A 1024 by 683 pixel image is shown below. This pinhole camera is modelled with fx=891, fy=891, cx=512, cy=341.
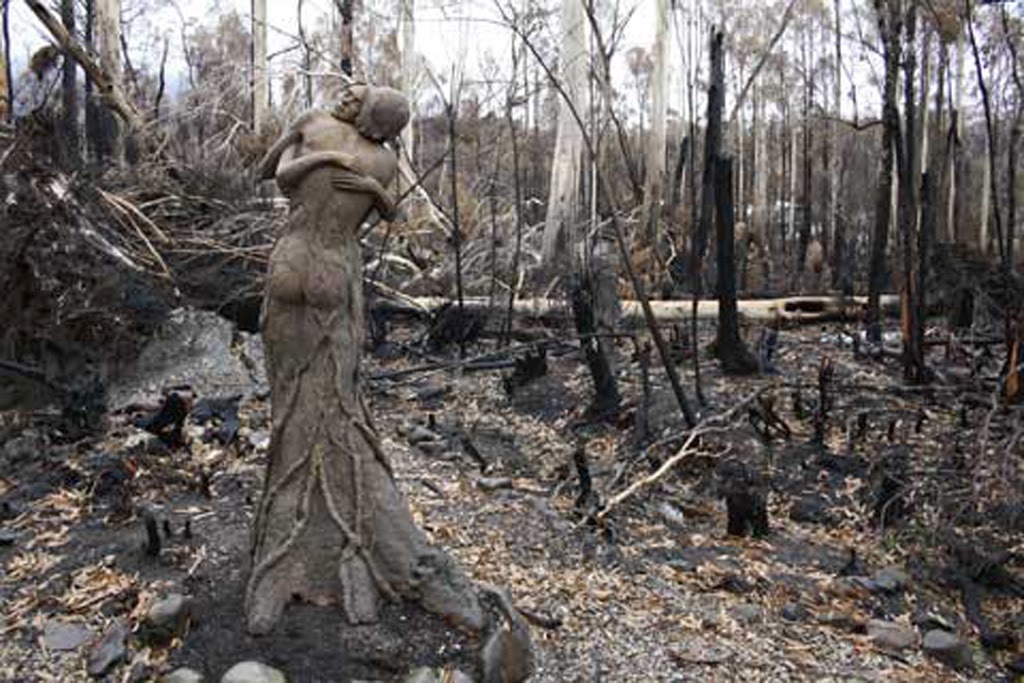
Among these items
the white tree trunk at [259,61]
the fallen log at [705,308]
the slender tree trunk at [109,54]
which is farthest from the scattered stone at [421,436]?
the white tree trunk at [259,61]

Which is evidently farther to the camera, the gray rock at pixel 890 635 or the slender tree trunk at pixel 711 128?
the slender tree trunk at pixel 711 128

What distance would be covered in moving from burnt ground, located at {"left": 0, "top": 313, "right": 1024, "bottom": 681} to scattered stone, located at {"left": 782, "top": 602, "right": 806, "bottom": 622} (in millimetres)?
18

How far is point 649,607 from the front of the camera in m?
4.32

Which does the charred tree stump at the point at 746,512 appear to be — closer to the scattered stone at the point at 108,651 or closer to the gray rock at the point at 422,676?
the gray rock at the point at 422,676

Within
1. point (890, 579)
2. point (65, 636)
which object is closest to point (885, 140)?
point (890, 579)

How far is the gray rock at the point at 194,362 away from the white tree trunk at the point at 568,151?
475 cm

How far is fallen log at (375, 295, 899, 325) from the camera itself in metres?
10.4

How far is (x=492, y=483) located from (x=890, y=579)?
238cm

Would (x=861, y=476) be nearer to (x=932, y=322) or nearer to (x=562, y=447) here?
(x=562, y=447)

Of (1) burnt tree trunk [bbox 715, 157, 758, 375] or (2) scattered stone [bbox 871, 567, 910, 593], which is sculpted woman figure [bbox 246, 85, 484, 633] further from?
(1) burnt tree trunk [bbox 715, 157, 758, 375]

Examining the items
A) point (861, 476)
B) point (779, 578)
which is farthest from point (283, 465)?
point (861, 476)

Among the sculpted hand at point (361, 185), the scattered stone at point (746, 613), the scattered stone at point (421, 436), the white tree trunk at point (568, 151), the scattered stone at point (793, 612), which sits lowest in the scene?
the scattered stone at point (793, 612)

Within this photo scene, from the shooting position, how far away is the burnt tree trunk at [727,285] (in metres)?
7.89

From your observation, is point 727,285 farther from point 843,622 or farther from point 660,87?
point 660,87
